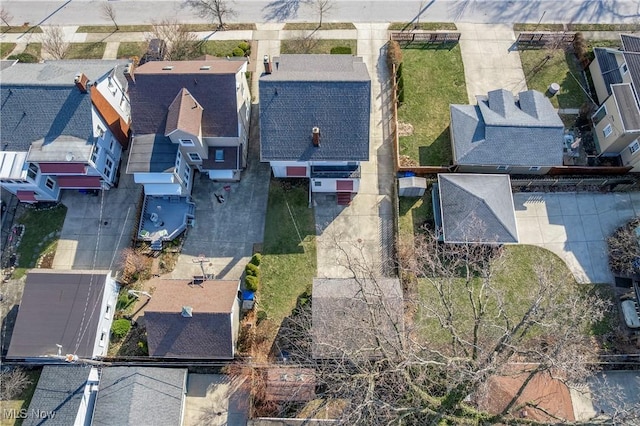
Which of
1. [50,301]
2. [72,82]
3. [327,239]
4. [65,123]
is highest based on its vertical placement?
[72,82]

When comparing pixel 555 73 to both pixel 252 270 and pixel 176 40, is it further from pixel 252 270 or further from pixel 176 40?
pixel 176 40

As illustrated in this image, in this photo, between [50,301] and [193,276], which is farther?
[193,276]

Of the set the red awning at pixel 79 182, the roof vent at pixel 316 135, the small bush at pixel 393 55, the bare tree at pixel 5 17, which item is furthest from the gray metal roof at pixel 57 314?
the bare tree at pixel 5 17

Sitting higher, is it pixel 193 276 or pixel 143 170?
pixel 143 170

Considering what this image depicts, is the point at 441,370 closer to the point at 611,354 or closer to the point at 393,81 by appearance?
the point at 611,354

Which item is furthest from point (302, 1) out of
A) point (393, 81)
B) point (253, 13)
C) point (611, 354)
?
point (611, 354)

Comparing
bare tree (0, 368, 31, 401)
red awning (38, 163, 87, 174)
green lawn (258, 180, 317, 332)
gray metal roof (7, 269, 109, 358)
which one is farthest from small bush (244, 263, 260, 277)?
bare tree (0, 368, 31, 401)
